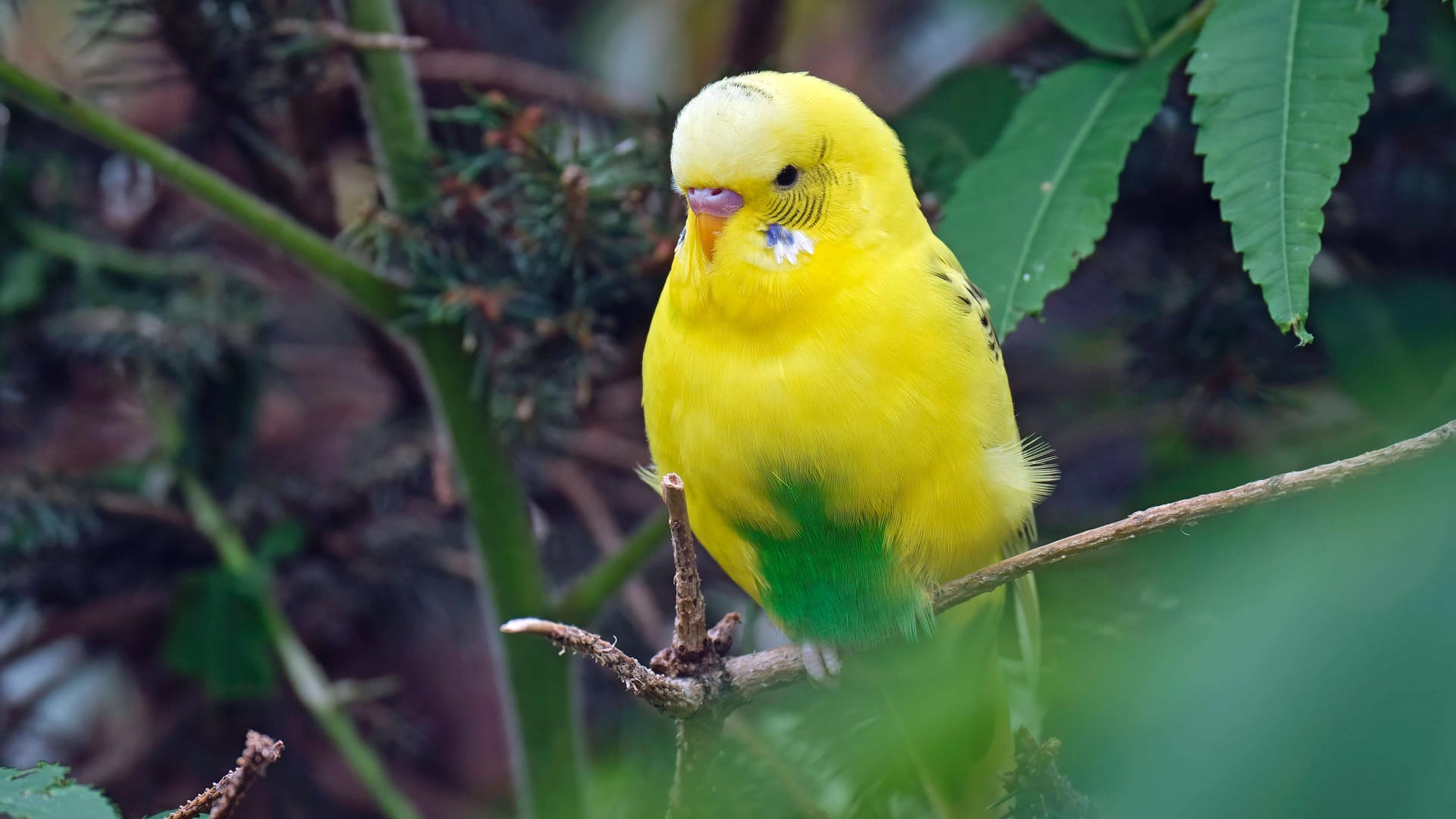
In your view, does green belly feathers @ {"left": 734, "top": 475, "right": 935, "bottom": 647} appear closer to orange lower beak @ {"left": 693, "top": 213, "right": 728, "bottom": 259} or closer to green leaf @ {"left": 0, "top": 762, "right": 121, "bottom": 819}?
orange lower beak @ {"left": 693, "top": 213, "right": 728, "bottom": 259}

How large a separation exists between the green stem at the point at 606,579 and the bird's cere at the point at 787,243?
388 millimetres

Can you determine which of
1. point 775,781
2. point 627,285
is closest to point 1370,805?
point 775,781

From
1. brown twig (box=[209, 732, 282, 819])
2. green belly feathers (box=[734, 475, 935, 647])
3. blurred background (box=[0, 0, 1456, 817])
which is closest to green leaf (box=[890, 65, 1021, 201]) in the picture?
blurred background (box=[0, 0, 1456, 817])

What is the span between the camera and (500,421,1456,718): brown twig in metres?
0.69

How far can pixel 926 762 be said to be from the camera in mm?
697

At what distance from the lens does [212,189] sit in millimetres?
1187

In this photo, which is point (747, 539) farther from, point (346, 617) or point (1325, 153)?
point (346, 617)

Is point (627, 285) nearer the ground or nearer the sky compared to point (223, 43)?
nearer the ground

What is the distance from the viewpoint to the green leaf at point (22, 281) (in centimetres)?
154

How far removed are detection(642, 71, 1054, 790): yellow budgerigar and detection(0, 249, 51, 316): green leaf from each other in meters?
1.00

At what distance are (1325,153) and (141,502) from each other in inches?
58.8

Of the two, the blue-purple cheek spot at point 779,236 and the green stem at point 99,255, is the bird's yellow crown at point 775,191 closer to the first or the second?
the blue-purple cheek spot at point 779,236

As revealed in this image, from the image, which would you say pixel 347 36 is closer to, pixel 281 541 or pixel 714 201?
pixel 714 201

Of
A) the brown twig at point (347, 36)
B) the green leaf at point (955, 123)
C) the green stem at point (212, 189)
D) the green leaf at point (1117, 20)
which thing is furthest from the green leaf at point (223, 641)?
the green leaf at point (1117, 20)
